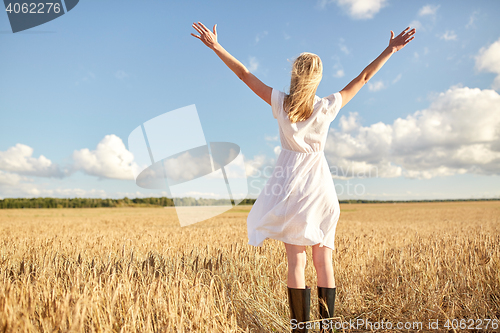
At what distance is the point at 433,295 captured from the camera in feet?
9.88

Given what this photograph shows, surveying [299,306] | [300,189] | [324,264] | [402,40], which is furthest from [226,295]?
[402,40]

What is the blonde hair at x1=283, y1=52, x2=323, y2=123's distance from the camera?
2.40 m

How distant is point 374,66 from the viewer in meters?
2.65

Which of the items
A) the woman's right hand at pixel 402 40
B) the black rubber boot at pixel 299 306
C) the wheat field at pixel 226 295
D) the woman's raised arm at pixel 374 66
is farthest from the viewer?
the woman's right hand at pixel 402 40

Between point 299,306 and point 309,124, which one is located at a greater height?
point 309,124

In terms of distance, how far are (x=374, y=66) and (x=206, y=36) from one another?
4.98 feet

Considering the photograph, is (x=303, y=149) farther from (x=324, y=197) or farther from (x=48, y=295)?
(x=48, y=295)

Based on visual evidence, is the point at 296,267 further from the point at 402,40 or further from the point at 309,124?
the point at 402,40

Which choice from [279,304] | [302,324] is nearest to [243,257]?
[279,304]

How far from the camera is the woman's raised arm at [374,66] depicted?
2.61 metres

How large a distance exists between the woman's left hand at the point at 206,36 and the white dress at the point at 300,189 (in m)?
0.73

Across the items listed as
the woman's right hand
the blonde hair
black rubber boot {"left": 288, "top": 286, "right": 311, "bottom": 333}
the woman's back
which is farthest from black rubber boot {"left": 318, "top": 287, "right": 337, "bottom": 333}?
the woman's right hand

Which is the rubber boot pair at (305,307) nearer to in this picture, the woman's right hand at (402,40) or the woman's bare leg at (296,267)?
the woman's bare leg at (296,267)

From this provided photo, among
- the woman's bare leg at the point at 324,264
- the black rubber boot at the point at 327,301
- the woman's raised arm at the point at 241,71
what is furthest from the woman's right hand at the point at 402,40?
the black rubber boot at the point at 327,301
